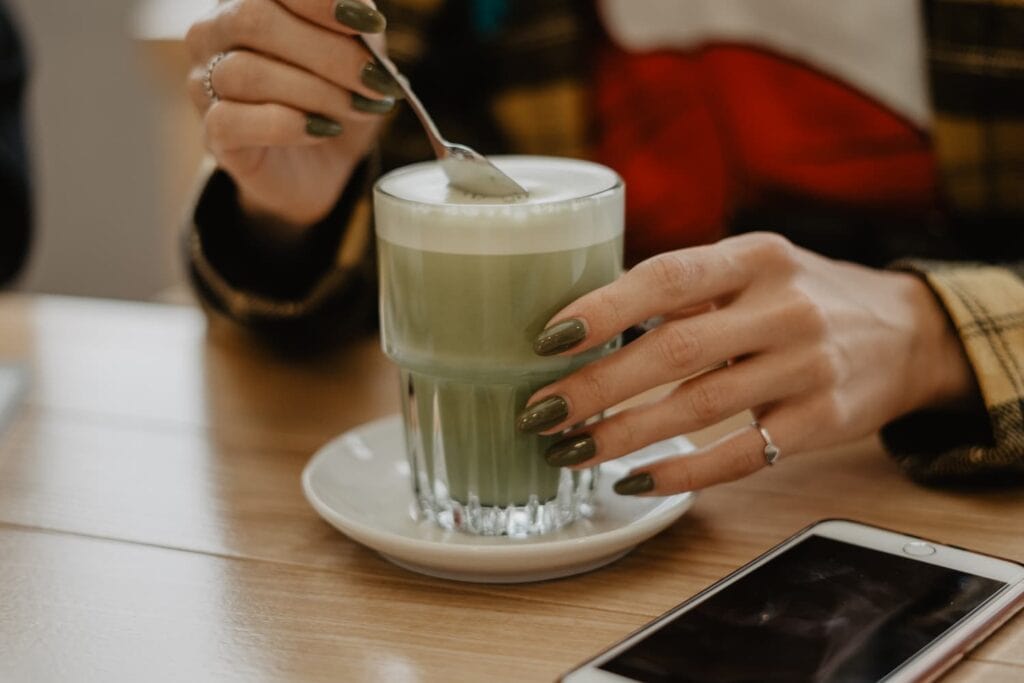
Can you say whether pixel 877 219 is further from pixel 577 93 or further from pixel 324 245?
pixel 324 245

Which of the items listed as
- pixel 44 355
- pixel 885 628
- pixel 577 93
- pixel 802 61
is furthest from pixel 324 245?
pixel 885 628

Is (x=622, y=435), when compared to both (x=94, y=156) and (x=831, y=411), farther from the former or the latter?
(x=94, y=156)

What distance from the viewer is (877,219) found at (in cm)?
129

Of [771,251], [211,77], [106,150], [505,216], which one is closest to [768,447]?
[771,251]

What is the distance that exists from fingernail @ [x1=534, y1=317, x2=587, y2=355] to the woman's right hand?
8.5 inches

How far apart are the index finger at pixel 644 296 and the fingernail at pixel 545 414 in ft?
0.10

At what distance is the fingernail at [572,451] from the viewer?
0.71 metres

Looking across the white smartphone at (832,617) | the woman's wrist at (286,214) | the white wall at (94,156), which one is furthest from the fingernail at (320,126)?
the white wall at (94,156)

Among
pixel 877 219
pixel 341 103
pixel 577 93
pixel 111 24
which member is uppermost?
pixel 341 103

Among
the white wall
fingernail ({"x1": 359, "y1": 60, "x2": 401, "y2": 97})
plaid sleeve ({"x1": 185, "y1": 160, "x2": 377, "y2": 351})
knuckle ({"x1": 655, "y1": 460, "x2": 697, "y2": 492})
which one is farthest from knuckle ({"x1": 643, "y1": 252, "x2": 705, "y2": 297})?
the white wall

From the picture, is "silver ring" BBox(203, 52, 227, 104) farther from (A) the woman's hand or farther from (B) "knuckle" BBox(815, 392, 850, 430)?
(B) "knuckle" BBox(815, 392, 850, 430)

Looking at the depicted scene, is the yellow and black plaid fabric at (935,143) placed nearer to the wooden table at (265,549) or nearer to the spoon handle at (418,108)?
the wooden table at (265,549)

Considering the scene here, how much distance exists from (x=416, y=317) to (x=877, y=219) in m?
0.73

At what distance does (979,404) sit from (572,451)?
30cm
